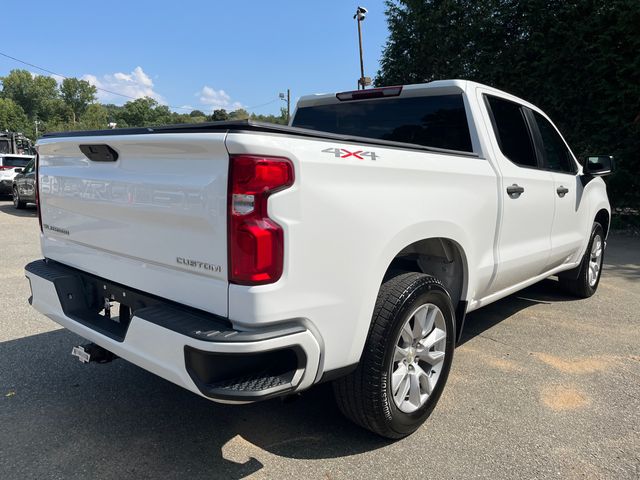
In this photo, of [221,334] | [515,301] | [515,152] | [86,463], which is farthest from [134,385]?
[515,301]

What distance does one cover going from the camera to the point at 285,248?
1887 millimetres

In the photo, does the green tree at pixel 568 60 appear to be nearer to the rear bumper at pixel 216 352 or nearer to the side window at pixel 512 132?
the side window at pixel 512 132

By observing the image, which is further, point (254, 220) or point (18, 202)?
point (18, 202)

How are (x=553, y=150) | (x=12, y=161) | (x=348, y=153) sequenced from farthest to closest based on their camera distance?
(x=12, y=161) < (x=553, y=150) < (x=348, y=153)

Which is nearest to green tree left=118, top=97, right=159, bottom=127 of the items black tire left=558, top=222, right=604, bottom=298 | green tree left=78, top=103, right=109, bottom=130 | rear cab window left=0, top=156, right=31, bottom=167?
green tree left=78, top=103, right=109, bottom=130

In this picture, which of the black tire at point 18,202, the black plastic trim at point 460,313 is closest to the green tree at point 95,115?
the black tire at point 18,202

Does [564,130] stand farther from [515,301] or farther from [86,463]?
[86,463]

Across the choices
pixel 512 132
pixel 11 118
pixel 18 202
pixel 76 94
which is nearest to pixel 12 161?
pixel 18 202

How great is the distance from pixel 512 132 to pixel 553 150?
2.84ft

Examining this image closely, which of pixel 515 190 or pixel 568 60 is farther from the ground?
pixel 568 60

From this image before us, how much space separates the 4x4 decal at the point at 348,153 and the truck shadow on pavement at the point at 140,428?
1.19 m

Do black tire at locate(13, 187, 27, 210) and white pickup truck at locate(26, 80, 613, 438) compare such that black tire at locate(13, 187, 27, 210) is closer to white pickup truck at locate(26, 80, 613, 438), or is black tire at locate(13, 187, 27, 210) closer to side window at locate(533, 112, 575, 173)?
white pickup truck at locate(26, 80, 613, 438)

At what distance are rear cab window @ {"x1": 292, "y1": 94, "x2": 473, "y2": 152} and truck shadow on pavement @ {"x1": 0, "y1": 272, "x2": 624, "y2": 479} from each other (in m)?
1.88

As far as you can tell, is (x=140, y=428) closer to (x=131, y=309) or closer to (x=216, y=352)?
(x=131, y=309)
